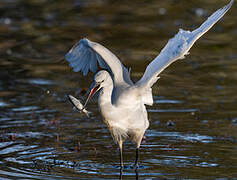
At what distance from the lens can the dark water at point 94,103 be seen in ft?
24.6

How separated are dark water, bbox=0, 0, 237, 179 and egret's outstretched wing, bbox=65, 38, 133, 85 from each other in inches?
41.5

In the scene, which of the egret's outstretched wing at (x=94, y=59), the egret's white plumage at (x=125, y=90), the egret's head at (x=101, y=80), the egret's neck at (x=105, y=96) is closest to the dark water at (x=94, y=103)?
the egret's white plumage at (x=125, y=90)

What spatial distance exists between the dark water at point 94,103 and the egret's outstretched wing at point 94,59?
1055 millimetres

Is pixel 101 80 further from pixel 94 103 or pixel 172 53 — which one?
pixel 94 103

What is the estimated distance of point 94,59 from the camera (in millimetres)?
8336

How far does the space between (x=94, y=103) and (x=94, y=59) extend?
2383 mm

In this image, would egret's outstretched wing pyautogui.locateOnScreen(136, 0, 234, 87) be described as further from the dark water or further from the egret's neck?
the dark water

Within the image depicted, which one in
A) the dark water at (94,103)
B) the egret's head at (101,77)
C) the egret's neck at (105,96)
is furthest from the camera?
the dark water at (94,103)

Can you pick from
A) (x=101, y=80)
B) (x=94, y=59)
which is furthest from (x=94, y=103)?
(x=101, y=80)

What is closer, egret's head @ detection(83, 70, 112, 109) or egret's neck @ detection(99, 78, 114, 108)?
egret's head @ detection(83, 70, 112, 109)

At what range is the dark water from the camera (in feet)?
24.6

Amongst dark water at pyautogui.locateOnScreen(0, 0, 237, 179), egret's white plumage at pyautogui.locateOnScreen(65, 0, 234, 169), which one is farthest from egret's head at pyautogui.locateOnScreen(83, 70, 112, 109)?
dark water at pyautogui.locateOnScreen(0, 0, 237, 179)

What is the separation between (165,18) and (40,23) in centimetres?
368

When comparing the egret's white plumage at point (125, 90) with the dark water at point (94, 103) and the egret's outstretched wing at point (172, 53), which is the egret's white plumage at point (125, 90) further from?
the dark water at point (94, 103)
